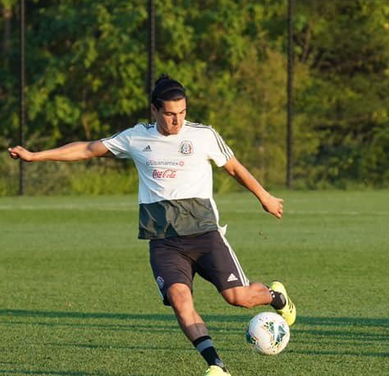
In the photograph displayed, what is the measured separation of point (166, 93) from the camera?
26.6 ft

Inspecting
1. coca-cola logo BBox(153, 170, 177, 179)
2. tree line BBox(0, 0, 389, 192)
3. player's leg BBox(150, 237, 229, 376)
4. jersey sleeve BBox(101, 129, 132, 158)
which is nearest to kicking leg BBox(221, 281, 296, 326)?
player's leg BBox(150, 237, 229, 376)

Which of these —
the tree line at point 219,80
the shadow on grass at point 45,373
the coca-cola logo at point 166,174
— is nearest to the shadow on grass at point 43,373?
the shadow on grass at point 45,373

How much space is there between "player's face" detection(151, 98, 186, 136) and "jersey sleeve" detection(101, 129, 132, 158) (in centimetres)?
29

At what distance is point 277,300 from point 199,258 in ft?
3.44

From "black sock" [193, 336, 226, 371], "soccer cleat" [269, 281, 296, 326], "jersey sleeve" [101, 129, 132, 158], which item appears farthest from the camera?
"soccer cleat" [269, 281, 296, 326]

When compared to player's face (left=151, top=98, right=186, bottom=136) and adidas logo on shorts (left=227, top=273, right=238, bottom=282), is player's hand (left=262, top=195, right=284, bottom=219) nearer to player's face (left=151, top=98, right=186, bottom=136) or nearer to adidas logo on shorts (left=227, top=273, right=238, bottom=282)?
adidas logo on shorts (left=227, top=273, right=238, bottom=282)

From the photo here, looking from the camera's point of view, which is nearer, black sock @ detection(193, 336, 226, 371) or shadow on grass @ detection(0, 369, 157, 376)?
black sock @ detection(193, 336, 226, 371)

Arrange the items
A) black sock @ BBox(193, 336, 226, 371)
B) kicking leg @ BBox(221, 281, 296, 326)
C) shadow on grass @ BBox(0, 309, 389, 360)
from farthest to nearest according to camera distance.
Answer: shadow on grass @ BBox(0, 309, 389, 360), kicking leg @ BBox(221, 281, 296, 326), black sock @ BBox(193, 336, 226, 371)

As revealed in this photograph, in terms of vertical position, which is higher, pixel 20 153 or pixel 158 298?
pixel 20 153

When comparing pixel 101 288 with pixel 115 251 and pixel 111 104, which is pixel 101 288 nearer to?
pixel 115 251

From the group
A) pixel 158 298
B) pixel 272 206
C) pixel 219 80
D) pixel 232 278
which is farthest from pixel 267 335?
pixel 219 80

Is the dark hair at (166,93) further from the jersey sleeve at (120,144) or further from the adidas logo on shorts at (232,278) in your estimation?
the adidas logo on shorts at (232,278)

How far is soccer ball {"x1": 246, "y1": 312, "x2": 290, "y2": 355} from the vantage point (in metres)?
8.41

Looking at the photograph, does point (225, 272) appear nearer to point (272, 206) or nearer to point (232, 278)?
point (232, 278)
